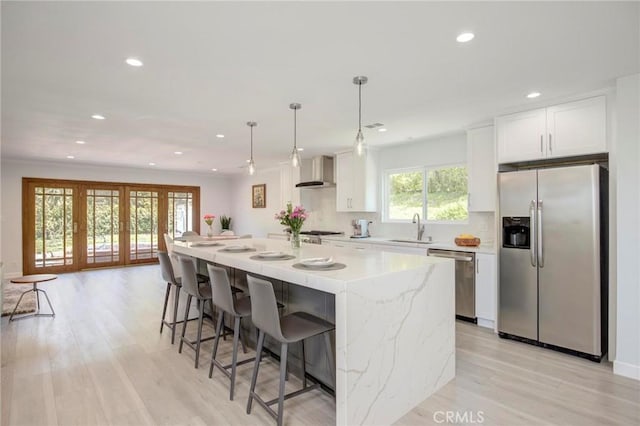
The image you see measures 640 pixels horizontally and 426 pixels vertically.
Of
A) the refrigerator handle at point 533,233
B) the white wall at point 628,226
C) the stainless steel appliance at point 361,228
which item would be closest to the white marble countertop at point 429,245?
the stainless steel appliance at point 361,228

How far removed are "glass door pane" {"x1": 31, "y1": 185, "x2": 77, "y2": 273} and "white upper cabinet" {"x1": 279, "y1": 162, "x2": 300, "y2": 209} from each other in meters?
4.75

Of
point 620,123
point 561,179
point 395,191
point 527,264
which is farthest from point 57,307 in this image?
point 620,123

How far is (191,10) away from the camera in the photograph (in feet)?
6.07

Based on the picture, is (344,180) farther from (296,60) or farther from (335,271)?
(335,271)

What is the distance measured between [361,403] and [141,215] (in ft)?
26.6

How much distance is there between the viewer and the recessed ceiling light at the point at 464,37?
2.11m

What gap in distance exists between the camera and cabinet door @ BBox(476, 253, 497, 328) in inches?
150

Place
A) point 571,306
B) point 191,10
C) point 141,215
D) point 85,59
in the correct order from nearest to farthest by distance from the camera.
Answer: point 191,10 → point 85,59 → point 571,306 → point 141,215

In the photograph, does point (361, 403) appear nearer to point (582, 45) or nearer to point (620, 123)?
point (582, 45)

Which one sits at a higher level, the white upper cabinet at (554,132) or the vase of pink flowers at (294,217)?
the white upper cabinet at (554,132)

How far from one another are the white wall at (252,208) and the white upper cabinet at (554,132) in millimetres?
5281

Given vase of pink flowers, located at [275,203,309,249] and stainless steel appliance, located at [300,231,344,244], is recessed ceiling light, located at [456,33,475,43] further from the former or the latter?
stainless steel appliance, located at [300,231,344,244]

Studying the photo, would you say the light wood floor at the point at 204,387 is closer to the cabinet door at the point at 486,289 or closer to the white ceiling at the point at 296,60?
the cabinet door at the point at 486,289

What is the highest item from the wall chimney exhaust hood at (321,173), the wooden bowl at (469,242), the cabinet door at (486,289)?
the wall chimney exhaust hood at (321,173)
